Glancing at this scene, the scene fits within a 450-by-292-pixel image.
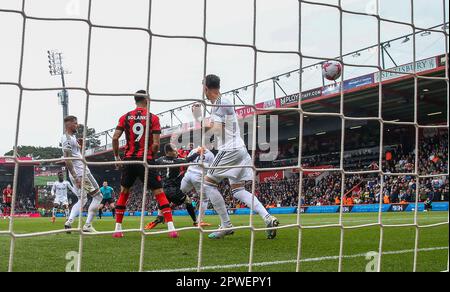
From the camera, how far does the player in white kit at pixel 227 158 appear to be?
15.8 ft

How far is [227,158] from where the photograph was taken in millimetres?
5184

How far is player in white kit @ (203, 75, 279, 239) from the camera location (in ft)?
15.8

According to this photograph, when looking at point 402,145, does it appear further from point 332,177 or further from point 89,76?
point 89,76

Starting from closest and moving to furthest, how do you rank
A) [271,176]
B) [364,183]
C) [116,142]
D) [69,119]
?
[116,142], [69,119], [364,183], [271,176]

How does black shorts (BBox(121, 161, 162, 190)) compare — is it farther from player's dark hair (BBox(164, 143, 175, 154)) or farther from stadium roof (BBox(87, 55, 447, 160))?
stadium roof (BBox(87, 55, 447, 160))

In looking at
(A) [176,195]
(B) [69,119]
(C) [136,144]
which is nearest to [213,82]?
(C) [136,144]

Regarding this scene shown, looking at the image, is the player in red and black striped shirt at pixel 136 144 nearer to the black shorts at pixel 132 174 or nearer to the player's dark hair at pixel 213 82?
the black shorts at pixel 132 174

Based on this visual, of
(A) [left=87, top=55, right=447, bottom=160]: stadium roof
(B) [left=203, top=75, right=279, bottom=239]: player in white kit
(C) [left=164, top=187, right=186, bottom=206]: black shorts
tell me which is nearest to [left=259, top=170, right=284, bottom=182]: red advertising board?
(A) [left=87, top=55, right=447, bottom=160]: stadium roof

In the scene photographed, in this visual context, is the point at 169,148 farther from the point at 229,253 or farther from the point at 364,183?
the point at 364,183
